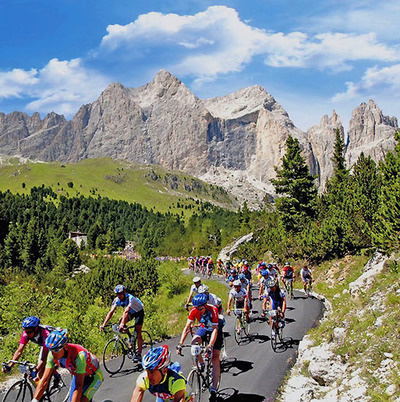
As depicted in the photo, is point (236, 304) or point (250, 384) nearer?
point (250, 384)

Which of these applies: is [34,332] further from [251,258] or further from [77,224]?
[77,224]

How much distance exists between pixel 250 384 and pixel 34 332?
19.3 feet

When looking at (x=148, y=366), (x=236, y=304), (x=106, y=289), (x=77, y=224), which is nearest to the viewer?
(x=148, y=366)

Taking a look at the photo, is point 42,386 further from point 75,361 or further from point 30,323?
point 30,323

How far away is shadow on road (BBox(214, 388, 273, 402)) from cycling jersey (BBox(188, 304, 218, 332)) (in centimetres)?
184

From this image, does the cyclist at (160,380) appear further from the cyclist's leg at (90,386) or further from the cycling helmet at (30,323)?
the cycling helmet at (30,323)

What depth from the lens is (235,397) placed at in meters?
9.35

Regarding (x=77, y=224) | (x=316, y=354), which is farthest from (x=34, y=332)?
(x=77, y=224)

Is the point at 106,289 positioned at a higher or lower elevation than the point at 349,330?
lower

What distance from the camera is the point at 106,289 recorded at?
119ft

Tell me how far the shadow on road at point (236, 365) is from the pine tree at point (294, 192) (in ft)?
118

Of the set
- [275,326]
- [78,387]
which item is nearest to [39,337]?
[78,387]

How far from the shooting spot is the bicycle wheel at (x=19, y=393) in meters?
8.08

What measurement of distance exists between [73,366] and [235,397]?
4812 millimetres
